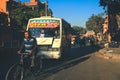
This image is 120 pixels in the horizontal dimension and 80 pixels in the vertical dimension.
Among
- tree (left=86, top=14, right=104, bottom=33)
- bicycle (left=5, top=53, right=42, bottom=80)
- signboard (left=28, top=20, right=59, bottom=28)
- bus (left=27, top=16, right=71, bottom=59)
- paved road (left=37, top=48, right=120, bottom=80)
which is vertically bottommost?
paved road (left=37, top=48, right=120, bottom=80)

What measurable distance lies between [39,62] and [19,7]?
4677cm

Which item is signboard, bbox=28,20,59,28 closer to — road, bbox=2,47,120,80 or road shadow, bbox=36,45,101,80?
road shadow, bbox=36,45,101,80

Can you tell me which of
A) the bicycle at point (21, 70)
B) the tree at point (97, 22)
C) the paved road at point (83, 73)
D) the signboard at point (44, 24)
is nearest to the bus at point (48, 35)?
the signboard at point (44, 24)

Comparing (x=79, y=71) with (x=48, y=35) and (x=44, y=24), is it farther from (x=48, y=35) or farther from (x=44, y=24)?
(x=44, y=24)

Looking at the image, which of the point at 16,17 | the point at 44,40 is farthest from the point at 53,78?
the point at 16,17

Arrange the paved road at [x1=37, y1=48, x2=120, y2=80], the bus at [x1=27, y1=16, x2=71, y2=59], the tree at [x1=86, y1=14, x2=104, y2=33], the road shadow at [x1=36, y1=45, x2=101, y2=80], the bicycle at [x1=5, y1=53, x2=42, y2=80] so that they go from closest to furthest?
the bicycle at [x1=5, y1=53, x2=42, y2=80]
the paved road at [x1=37, y1=48, x2=120, y2=80]
the road shadow at [x1=36, y1=45, x2=101, y2=80]
the bus at [x1=27, y1=16, x2=71, y2=59]
the tree at [x1=86, y1=14, x2=104, y2=33]

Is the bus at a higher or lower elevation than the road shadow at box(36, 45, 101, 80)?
higher

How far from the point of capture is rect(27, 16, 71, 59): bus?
21297 mm

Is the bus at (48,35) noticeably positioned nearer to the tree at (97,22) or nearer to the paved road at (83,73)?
the paved road at (83,73)

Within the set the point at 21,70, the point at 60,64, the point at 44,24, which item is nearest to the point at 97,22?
the point at 44,24

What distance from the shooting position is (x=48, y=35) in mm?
21750

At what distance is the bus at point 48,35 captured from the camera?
21.3 metres

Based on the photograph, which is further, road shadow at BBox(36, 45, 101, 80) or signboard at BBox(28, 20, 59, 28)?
signboard at BBox(28, 20, 59, 28)

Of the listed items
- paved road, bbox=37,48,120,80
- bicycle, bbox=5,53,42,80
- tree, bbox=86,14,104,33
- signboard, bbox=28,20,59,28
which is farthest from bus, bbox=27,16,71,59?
tree, bbox=86,14,104,33
